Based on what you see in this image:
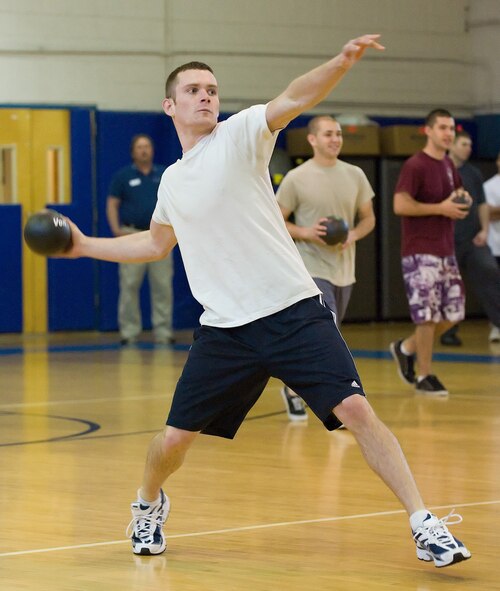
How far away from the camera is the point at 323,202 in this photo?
29.3 ft

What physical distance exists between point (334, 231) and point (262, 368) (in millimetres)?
3683

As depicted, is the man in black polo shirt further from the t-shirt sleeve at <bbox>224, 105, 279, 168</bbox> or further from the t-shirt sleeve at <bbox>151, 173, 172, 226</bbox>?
the t-shirt sleeve at <bbox>224, 105, 279, 168</bbox>

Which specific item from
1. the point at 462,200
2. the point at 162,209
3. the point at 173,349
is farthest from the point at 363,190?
the point at 173,349

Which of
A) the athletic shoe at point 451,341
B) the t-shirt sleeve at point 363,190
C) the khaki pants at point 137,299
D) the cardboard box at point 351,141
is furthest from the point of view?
the cardboard box at point 351,141

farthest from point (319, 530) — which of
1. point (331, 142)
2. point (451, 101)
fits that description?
point (451, 101)

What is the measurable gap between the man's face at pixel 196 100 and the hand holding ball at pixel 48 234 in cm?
58

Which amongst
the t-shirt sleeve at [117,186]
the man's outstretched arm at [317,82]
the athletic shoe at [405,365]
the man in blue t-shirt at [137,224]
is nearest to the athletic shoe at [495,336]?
the man in blue t-shirt at [137,224]

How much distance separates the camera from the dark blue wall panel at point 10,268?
621 inches

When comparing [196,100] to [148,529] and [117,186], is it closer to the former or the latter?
[148,529]

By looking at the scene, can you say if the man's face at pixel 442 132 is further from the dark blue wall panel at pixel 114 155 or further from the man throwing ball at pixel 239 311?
the dark blue wall panel at pixel 114 155

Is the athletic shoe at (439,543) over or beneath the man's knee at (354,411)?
beneath

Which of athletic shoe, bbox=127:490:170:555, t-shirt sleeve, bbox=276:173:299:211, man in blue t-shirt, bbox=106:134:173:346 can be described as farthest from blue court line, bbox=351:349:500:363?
athletic shoe, bbox=127:490:170:555

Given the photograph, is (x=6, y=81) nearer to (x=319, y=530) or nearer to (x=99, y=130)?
(x=99, y=130)

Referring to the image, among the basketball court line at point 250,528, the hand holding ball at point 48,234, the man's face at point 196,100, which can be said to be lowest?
the basketball court line at point 250,528
